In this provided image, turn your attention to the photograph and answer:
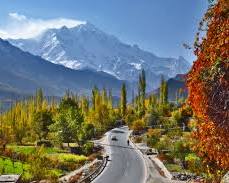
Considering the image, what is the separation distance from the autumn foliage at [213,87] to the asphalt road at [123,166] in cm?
4696

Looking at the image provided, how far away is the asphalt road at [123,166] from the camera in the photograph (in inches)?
2357

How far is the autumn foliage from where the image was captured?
10.9 m

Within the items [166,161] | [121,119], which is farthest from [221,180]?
[121,119]

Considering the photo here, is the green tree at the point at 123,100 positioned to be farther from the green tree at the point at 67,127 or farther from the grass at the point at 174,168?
the grass at the point at 174,168

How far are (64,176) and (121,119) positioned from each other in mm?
107220

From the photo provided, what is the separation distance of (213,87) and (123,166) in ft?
200

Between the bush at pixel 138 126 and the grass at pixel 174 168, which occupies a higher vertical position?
the bush at pixel 138 126

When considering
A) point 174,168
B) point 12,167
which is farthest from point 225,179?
point 174,168

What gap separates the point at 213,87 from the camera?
1146 cm

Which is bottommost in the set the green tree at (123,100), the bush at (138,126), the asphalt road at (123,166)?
the asphalt road at (123,166)

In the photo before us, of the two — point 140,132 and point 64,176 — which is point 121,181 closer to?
point 64,176

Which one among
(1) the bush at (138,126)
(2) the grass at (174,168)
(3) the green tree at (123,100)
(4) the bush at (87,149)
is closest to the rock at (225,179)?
(2) the grass at (174,168)

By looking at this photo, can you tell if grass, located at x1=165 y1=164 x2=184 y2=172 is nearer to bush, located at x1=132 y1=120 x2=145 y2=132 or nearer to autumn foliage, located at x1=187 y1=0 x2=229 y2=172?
autumn foliage, located at x1=187 y1=0 x2=229 y2=172

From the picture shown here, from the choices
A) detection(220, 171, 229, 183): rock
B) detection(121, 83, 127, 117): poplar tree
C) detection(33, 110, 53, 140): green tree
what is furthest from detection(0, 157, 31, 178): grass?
detection(121, 83, 127, 117): poplar tree
